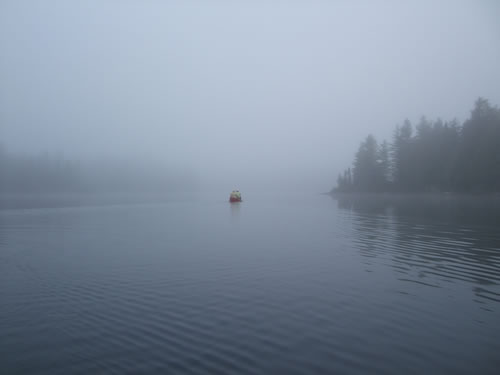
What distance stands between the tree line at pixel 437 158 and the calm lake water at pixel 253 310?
6119 cm

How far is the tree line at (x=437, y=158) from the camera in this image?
66.2 meters

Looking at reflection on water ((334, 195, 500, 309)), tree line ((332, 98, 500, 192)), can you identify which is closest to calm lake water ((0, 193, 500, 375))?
reflection on water ((334, 195, 500, 309))

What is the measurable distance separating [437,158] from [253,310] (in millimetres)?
93076

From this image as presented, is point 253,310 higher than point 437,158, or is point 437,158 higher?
point 437,158

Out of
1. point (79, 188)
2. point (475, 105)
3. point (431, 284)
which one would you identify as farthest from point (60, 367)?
point (79, 188)

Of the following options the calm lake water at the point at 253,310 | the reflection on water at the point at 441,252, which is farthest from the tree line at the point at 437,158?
the calm lake water at the point at 253,310

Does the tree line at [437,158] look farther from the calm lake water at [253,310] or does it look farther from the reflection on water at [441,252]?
the calm lake water at [253,310]

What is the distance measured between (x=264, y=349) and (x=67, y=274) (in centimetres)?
1222

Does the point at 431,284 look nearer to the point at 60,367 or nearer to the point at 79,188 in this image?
the point at 60,367

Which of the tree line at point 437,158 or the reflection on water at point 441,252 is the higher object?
the tree line at point 437,158

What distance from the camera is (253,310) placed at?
394 inches

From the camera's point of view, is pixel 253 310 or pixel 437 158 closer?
pixel 253 310

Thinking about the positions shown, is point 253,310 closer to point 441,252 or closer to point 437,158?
point 441,252

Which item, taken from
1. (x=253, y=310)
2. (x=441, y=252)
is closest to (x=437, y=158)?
(x=441, y=252)
